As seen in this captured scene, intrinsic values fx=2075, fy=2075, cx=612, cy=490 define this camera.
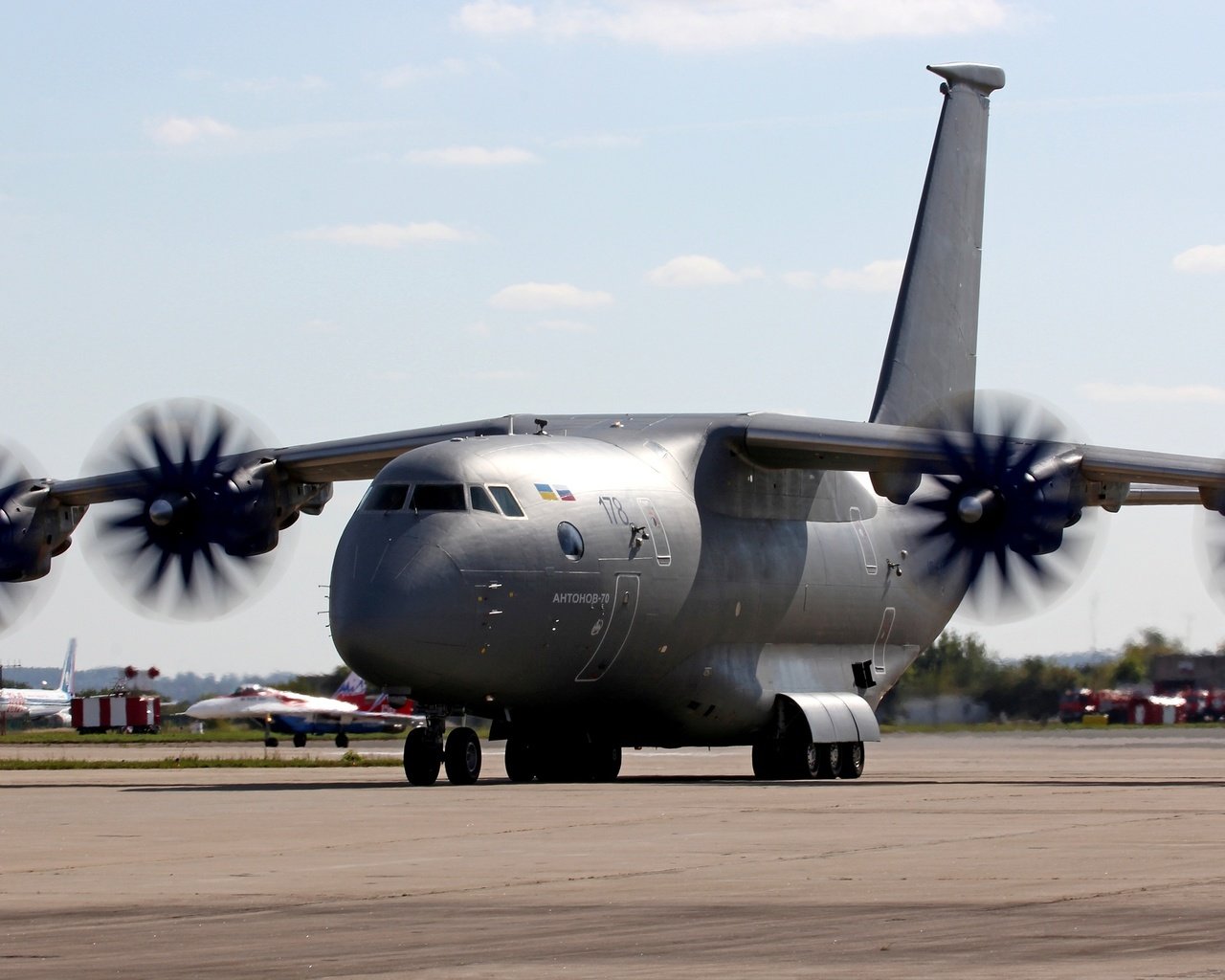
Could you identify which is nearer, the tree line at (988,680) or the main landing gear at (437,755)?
the main landing gear at (437,755)

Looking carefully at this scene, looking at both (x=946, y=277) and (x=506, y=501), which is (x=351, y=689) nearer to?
(x=946, y=277)

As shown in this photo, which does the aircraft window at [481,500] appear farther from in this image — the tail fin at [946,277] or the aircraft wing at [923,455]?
the tail fin at [946,277]

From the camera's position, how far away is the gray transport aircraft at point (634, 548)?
2522 cm

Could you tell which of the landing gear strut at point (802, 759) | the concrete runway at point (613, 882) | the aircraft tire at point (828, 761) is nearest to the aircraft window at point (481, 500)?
the concrete runway at point (613, 882)

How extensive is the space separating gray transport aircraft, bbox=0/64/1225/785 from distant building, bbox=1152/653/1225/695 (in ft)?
137

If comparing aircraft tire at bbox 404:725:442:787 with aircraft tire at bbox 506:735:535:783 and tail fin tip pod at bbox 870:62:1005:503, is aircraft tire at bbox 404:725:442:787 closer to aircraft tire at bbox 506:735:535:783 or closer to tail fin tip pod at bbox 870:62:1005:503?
aircraft tire at bbox 506:735:535:783

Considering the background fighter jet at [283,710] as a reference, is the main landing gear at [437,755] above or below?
above

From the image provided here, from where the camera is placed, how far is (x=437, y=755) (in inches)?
1021

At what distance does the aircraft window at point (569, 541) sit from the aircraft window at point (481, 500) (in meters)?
1.02

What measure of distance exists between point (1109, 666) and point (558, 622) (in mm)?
46793

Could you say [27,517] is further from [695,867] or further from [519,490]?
[695,867]

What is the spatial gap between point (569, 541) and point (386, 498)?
2.39m

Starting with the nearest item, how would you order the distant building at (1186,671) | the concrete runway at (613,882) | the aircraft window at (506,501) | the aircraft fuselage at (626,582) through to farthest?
the concrete runway at (613,882), the aircraft fuselage at (626,582), the aircraft window at (506,501), the distant building at (1186,671)

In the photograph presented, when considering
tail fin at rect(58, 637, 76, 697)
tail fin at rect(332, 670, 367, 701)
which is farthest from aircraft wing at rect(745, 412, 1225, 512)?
tail fin at rect(58, 637, 76, 697)
